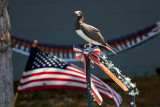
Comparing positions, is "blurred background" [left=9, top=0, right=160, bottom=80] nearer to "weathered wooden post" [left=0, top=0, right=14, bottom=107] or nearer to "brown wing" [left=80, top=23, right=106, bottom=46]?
"weathered wooden post" [left=0, top=0, right=14, bottom=107]

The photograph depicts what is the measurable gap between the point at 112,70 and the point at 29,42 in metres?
4.29

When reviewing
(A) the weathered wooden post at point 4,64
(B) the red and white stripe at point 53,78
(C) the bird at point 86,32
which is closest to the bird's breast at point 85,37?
(C) the bird at point 86,32

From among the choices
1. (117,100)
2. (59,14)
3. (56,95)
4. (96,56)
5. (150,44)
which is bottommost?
(117,100)

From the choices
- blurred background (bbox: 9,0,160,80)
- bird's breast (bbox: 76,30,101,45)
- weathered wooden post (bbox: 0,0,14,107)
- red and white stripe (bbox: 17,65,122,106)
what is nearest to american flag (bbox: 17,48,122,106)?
red and white stripe (bbox: 17,65,122,106)

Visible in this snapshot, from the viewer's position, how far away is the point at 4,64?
3.80m

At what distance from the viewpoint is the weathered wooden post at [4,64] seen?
3.77 meters

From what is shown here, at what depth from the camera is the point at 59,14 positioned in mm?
7375

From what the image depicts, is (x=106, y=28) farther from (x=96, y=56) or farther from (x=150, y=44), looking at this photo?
(x=96, y=56)

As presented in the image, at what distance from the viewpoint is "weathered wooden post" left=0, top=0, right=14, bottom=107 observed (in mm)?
3766

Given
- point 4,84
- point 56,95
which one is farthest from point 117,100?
point 56,95

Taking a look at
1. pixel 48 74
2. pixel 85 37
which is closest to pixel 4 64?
pixel 48 74

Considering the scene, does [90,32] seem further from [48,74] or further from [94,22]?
[94,22]

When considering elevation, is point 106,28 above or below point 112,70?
above

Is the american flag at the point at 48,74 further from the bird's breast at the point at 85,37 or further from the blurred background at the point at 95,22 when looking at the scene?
the blurred background at the point at 95,22
